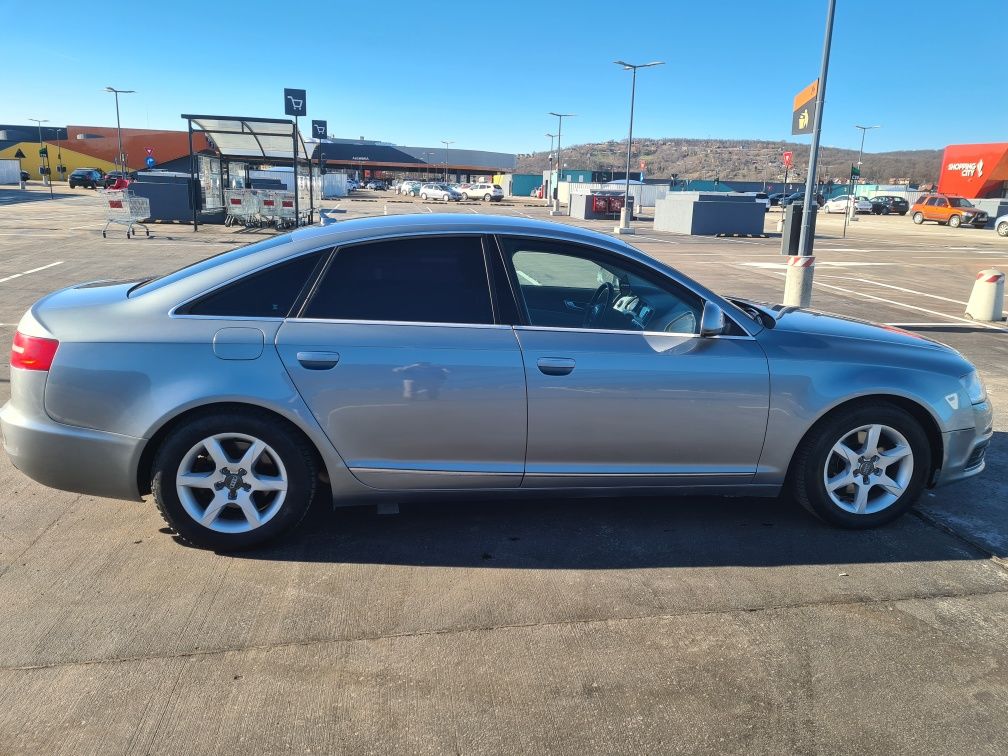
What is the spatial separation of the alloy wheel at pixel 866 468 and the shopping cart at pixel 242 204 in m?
23.1

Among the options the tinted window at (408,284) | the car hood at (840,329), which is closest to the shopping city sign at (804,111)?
the car hood at (840,329)

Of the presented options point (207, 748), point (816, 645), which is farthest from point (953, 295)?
point (207, 748)

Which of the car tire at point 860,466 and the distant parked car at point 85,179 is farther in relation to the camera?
the distant parked car at point 85,179

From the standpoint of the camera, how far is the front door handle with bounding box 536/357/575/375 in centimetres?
362

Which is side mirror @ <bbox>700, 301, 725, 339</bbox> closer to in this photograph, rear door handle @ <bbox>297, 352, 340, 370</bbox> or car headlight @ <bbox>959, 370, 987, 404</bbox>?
car headlight @ <bbox>959, 370, 987, 404</bbox>

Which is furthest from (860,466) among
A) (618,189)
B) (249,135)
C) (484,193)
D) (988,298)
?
(484,193)

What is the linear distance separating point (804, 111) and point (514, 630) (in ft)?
35.4

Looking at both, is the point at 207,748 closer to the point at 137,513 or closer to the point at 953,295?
the point at 137,513

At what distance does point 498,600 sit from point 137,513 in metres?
2.14

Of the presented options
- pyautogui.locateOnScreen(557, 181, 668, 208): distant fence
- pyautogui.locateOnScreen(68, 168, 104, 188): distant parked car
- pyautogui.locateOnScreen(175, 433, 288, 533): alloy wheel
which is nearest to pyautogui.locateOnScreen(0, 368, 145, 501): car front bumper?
pyautogui.locateOnScreen(175, 433, 288, 533): alloy wheel

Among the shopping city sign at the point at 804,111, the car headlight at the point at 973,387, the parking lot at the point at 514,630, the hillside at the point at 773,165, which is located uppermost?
the hillside at the point at 773,165

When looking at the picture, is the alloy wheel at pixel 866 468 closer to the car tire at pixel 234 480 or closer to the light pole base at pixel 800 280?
the car tire at pixel 234 480

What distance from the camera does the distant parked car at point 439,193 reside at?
63406 mm

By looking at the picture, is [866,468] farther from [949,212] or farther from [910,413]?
[949,212]
